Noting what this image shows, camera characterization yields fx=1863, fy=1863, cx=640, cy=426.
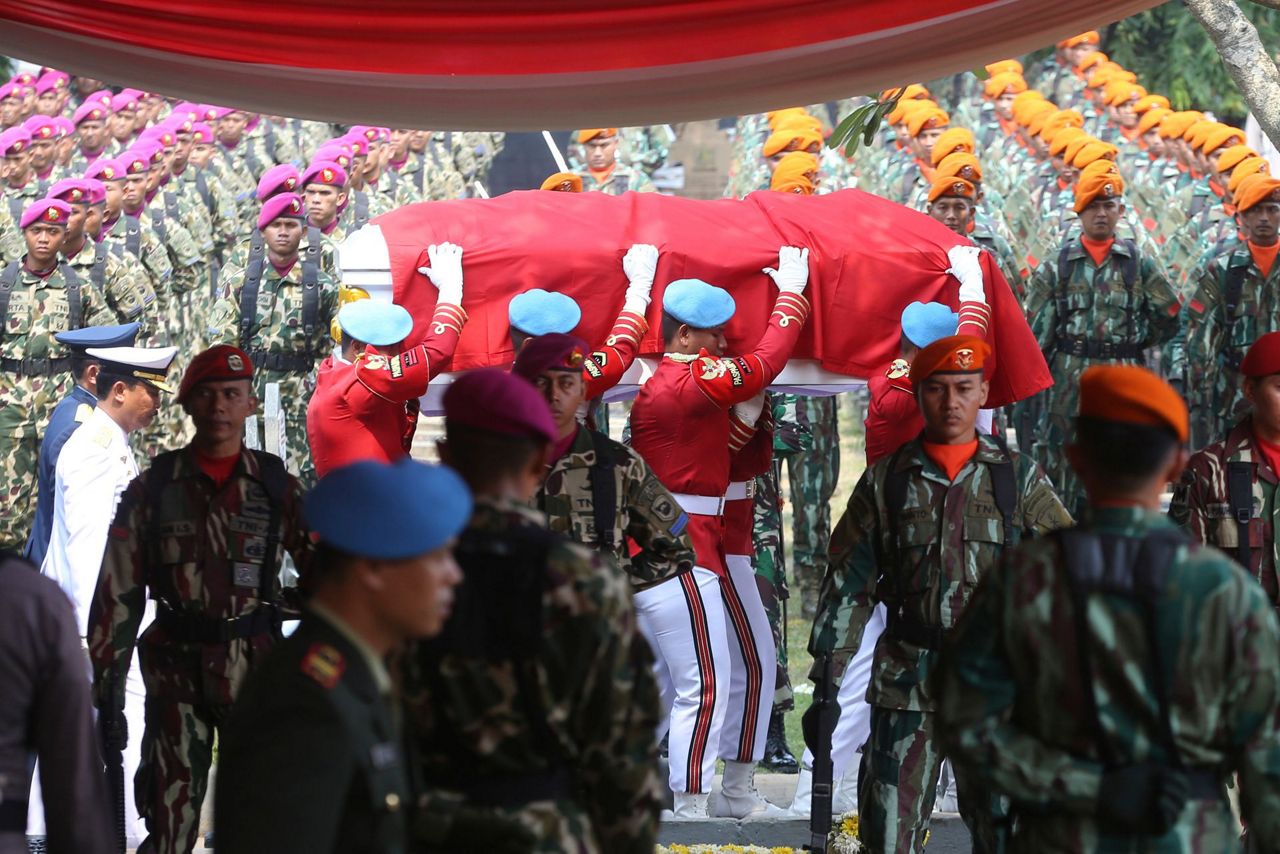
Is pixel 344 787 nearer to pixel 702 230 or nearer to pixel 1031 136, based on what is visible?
pixel 702 230

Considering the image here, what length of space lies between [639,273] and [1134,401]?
3.59 meters

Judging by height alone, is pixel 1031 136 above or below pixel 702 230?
above

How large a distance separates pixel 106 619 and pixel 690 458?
2.23 metres

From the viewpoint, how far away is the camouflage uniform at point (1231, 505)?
518 cm

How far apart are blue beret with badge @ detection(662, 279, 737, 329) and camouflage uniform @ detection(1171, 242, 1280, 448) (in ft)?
14.2

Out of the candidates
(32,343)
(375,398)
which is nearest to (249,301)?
(32,343)

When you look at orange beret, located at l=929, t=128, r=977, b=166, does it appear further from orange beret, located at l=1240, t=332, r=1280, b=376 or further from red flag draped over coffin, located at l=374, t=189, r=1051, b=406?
orange beret, located at l=1240, t=332, r=1280, b=376

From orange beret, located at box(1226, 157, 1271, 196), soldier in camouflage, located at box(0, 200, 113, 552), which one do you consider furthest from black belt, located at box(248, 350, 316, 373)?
orange beret, located at box(1226, 157, 1271, 196)

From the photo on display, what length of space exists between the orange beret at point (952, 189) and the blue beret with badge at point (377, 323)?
3.76 meters

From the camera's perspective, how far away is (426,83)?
5.66 m

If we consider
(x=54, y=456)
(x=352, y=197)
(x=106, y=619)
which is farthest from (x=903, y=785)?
(x=352, y=197)

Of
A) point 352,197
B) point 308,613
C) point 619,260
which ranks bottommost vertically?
point 308,613

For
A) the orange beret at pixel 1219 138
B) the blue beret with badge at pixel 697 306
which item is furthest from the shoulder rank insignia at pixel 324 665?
the orange beret at pixel 1219 138

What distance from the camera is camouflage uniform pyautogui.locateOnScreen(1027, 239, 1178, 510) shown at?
9.32 m
